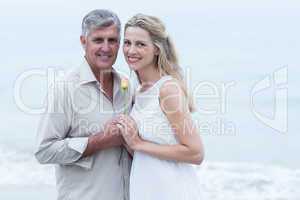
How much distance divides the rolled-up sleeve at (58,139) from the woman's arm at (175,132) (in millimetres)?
234

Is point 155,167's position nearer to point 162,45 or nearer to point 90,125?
point 90,125

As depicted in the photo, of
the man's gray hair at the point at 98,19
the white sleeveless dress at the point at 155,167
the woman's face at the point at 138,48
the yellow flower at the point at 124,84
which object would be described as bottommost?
the white sleeveless dress at the point at 155,167

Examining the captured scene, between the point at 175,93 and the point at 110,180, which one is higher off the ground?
the point at 175,93

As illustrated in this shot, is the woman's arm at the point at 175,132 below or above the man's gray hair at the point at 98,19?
below

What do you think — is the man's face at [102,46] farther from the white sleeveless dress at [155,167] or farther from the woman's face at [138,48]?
the white sleeveless dress at [155,167]

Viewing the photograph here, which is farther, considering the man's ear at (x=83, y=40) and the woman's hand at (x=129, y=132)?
the man's ear at (x=83, y=40)

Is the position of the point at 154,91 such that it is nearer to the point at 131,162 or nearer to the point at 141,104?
the point at 141,104

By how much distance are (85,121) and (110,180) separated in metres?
0.31

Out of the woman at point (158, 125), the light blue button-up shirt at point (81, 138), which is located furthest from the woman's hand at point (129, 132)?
the light blue button-up shirt at point (81, 138)

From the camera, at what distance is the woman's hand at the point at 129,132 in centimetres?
280

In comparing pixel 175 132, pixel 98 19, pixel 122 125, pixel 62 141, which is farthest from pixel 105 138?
pixel 98 19

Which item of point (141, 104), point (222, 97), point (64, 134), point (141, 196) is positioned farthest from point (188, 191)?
point (222, 97)

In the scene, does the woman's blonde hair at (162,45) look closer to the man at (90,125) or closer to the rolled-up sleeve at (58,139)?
the man at (90,125)

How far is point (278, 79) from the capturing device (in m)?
7.71
